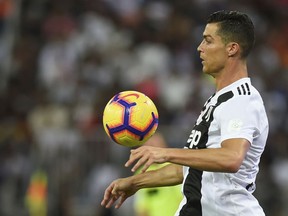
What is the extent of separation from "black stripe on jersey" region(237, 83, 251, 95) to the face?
8.7 inches

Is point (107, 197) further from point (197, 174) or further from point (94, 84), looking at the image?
point (94, 84)

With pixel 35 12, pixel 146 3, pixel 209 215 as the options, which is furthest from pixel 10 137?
pixel 209 215

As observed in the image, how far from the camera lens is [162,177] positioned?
641 centimetres

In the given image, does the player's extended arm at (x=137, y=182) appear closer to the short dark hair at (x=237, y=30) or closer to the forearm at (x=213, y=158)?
the forearm at (x=213, y=158)

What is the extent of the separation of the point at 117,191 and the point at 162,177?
51 cm

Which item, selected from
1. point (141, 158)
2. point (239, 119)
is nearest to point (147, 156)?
point (141, 158)

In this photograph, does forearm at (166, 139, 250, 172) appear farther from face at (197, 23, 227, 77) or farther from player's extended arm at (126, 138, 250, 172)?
face at (197, 23, 227, 77)

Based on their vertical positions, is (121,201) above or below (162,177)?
below

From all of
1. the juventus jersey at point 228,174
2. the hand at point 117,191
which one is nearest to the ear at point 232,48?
the juventus jersey at point 228,174

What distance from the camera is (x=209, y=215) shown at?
594cm

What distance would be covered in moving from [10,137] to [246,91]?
8302mm

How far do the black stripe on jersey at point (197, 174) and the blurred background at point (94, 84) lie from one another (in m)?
6.52

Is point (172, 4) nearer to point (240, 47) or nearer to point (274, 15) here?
point (274, 15)

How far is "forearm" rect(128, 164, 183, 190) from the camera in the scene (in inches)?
247
